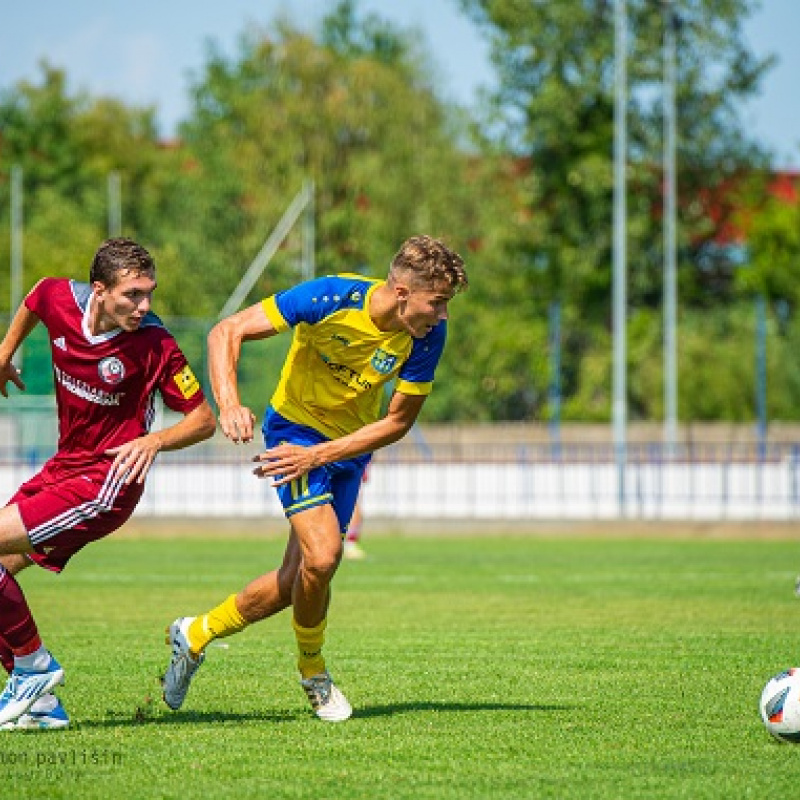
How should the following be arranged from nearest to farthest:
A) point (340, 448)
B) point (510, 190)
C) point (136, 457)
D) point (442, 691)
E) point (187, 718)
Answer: point (136, 457)
point (340, 448)
point (187, 718)
point (442, 691)
point (510, 190)

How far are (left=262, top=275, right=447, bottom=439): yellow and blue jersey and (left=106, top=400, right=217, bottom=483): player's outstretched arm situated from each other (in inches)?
21.0

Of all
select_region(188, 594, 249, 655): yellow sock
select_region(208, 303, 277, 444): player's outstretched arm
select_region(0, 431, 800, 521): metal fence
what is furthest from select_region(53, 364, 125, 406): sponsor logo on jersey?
select_region(0, 431, 800, 521): metal fence

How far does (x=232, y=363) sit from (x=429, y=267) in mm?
997

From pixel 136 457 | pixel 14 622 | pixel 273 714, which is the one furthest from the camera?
pixel 273 714

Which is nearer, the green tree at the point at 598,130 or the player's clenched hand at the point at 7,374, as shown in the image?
the player's clenched hand at the point at 7,374

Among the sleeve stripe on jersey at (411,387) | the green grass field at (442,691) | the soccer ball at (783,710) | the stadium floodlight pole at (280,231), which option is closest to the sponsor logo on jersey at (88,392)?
the sleeve stripe on jersey at (411,387)

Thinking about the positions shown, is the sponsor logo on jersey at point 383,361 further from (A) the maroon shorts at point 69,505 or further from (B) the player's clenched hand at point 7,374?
(B) the player's clenched hand at point 7,374

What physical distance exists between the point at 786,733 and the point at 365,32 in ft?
191

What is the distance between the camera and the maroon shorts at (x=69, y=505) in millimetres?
7691

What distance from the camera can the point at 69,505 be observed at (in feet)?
25.3

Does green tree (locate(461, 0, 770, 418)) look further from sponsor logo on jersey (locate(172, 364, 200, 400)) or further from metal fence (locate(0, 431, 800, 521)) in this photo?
sponsor logo on jersey (locate(172, 364, 200, 400))

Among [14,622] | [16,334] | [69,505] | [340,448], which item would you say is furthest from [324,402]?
[14,622]

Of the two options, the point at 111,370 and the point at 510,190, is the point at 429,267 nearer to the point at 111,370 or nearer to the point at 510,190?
the point at 111,370

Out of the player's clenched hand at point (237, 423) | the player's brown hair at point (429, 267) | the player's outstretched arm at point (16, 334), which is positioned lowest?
the player's clenched hand at point (237, 423)
